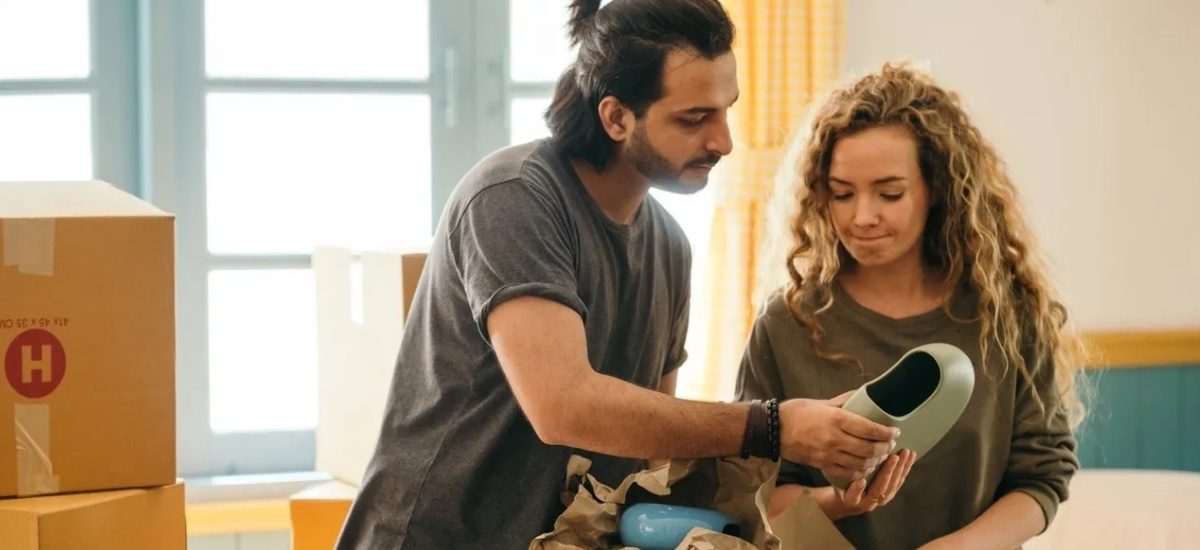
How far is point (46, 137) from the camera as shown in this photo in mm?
2949

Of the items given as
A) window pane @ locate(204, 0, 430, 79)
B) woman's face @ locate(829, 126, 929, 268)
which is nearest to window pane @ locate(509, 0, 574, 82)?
window pane @ locate(204, 0, 430, 79)

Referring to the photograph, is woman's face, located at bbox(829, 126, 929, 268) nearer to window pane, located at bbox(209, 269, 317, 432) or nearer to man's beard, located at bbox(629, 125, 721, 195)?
man's beard, located at bbox(629, 125, 721, 195)

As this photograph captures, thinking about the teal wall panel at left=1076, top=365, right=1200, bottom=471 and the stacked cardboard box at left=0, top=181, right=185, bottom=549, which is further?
the teal wall panel at left=1076, top=365, right=1200, bottom=471

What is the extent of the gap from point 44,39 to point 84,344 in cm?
149

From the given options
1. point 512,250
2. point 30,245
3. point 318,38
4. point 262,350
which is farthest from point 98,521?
point 318,38

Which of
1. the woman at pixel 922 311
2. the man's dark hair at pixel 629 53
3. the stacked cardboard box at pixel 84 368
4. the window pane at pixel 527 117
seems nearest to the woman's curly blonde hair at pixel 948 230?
the woman at pixel 922 311

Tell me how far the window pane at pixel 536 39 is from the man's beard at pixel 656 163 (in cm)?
150

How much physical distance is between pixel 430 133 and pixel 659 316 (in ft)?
4.75

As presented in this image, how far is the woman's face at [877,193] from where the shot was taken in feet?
5.86

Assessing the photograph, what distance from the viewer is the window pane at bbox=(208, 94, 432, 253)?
3043 millimetres

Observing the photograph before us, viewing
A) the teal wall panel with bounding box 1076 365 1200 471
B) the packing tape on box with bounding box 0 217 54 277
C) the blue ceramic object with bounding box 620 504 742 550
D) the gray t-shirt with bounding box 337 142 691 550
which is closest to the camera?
the blue ceramic object with bounding box 620 504 742 550

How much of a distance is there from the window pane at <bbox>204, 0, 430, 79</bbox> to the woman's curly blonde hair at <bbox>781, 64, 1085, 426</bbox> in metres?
1.45

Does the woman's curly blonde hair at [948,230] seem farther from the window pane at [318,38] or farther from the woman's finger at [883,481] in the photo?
the window pane at [318,38]

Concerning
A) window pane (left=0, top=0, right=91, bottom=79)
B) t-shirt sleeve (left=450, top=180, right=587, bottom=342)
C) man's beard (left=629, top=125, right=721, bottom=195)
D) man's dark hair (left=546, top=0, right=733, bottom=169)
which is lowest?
t-shirt sleeve (left=450, top=180, right=587, bottom=342)
